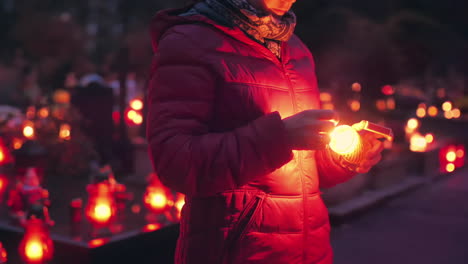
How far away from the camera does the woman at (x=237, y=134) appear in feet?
6.20

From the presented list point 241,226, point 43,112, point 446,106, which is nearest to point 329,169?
point 241,226

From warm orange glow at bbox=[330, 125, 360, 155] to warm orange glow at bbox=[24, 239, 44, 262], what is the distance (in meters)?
3.56

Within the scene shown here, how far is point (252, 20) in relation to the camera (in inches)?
81.7

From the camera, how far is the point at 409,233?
7504 millimetres

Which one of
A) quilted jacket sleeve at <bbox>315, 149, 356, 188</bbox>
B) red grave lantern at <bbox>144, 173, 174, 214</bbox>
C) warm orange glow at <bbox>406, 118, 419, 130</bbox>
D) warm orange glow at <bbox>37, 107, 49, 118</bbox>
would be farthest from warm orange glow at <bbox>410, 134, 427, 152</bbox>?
quilted jacket sleeve at <bbox>315, 149, 356, 188</bbox>

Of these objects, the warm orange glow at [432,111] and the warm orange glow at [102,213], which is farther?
the warm orange glow at [432,111]

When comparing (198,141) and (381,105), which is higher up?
(381,105)

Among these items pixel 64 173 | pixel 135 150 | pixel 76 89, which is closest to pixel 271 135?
pixel 135 150

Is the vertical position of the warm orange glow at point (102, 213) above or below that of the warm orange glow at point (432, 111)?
below

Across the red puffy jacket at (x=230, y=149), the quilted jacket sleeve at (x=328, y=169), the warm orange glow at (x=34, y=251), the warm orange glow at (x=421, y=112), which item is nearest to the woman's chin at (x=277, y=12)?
the red puffy jacket at (x=230, y=149)

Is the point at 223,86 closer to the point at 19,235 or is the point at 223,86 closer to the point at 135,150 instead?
the point at 19,235

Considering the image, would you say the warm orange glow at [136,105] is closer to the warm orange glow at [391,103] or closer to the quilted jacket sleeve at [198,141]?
the warm orange glow at [391,103]

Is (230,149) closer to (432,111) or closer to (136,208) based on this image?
(136,208)

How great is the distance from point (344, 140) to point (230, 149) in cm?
45
